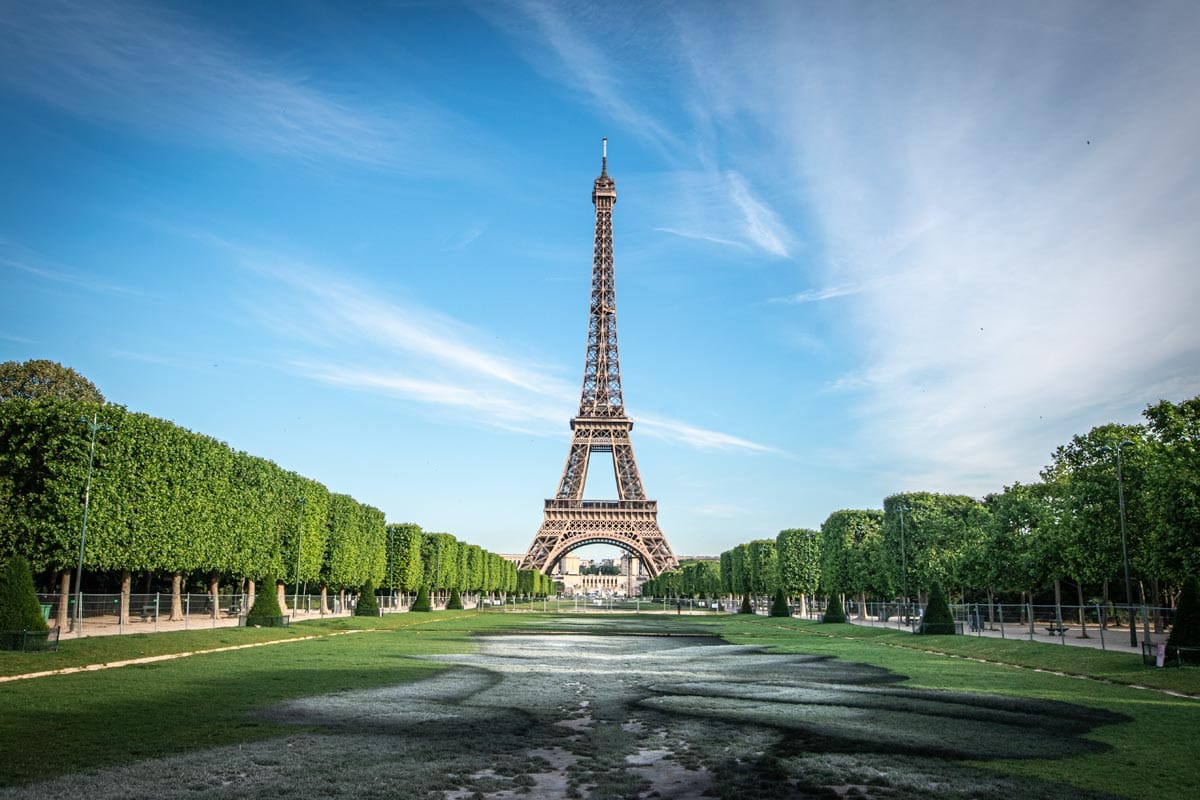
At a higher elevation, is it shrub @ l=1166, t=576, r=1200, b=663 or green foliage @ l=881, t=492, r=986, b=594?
green foliage @ l=881, t=492, r=986, b=594

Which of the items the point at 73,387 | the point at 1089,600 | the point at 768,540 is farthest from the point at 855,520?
the point at 73,387

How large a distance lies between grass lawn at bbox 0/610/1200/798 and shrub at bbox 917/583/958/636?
325 centimetres

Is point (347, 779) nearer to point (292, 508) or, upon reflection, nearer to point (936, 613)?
point (936, 613)

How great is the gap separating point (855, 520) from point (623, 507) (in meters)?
41.2

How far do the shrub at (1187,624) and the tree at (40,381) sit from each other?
56.6 metres

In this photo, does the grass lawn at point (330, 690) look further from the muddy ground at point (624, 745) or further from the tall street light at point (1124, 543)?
the tall street light at point (1124, 543)

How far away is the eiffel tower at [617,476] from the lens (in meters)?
105

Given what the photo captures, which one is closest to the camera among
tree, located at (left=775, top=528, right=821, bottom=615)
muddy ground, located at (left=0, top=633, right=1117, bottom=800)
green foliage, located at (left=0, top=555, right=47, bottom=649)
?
muddy ground, located at (left=0, top=633, right=1117, bottom=800)

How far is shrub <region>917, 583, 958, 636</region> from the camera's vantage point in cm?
4012

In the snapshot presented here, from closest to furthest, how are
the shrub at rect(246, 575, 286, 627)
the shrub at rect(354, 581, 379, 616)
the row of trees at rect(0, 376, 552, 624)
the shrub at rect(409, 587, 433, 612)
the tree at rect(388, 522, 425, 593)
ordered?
the row of trees at rect(0, 376, 552, 624)
the shrub at rect(246, 575, 286, 627)
the shrub at rect(354, 581, 379, 616)
the shrub at rect(409, 587, 433, 612)
the tree at rect(388, 522, 425, 593)

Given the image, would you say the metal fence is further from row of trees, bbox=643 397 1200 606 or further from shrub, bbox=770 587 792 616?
shrub, bbox=770 587 792 616

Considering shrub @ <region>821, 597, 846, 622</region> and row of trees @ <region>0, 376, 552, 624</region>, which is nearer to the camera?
row of trees @ <region>0, 376, 552, 624</region>

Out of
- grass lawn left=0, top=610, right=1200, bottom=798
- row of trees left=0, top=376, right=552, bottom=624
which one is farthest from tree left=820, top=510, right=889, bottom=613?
row of trees left=0, top=376, right=552, bottom=624

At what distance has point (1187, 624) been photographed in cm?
2359
